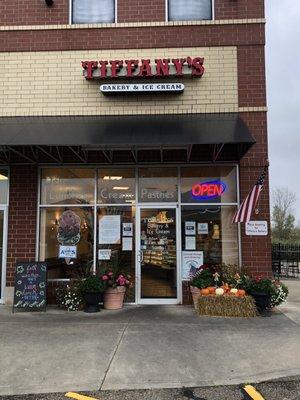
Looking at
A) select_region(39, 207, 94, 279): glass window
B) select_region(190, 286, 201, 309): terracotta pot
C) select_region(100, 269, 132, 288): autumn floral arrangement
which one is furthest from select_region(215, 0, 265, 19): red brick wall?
select_region(100, 269, 132, 288): autumn floral arrangement

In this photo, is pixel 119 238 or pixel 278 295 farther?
pixel 119 238

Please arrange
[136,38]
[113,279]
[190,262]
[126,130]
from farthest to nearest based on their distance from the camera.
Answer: [136,38] → [190,262] → [113,279] → [126,130]

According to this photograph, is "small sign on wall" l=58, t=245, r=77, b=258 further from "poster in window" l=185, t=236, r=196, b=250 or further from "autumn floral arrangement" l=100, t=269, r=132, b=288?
"poster in window" l=185, t=236, r=196, b=250

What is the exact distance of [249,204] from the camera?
9.23m

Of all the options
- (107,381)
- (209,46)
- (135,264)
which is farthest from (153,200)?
(107,381)

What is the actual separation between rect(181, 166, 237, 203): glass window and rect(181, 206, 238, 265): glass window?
0.24m

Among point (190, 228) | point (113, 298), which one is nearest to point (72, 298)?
point (113, 298)

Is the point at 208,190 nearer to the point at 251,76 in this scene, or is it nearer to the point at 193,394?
the point at 251,76

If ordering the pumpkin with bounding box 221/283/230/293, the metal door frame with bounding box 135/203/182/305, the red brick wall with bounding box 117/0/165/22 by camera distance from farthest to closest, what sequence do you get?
1. the red brick wall with bounding box 117/0/165/22
2. the metal door frame with bounding box 135/203/182/305
3. the pumpkin with bounding box 221/283/230/293

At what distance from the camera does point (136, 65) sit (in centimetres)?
1038

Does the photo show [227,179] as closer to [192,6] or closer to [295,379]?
[192,6]

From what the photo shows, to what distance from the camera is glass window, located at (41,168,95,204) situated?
1054 cm

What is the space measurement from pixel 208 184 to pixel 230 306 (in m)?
2.98

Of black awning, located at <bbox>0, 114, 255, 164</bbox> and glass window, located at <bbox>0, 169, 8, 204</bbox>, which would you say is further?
glass window, located at <bbox>0, 169, 8, 204</bbox>
